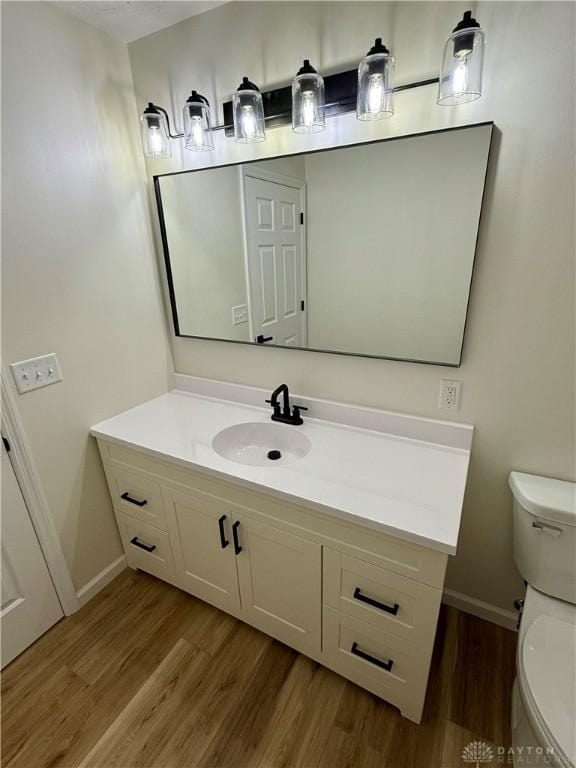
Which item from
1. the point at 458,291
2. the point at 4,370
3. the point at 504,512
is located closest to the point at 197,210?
the point at 4,370

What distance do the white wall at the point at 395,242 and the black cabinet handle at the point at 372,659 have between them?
1023 millimetres

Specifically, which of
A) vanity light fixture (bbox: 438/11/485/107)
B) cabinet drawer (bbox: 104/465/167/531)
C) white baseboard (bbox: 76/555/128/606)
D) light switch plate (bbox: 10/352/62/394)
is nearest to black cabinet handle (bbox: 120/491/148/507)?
cabinet drawer (bbox: 104/465/167/531)

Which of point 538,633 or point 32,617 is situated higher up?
point 538,633

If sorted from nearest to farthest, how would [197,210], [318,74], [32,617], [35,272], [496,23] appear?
[496,23], [318,74], [35,272], [32,617], [197,210]

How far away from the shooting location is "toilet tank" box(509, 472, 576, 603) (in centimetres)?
112

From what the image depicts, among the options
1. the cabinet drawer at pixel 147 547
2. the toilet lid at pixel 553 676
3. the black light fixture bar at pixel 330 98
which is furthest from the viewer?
the cabinet drawer at pixel 147 547

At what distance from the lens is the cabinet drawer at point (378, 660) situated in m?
1.11

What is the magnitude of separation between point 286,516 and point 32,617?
1219mm

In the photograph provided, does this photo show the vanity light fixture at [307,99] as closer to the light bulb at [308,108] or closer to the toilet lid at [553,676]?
the light bulb at [308,108]

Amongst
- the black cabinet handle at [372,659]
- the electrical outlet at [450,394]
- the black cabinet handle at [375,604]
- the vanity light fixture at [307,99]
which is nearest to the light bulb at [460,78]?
the vanity light fixture at [307,99]

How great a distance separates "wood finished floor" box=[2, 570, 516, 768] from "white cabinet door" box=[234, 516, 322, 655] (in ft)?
0.49

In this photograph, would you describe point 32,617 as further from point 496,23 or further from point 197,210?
point 496,23

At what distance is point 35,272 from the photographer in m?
1.28

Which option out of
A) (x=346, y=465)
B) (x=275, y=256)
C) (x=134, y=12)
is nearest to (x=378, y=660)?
(x=346, y=465)
